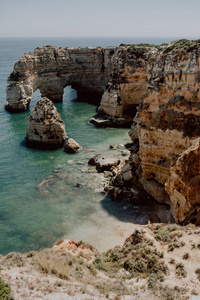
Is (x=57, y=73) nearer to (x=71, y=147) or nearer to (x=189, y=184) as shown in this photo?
(x=71, y=147)

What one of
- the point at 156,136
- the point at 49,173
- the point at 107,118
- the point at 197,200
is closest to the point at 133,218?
the point at 156,136

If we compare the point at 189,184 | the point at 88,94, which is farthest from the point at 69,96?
the point at 189,184

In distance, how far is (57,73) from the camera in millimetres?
57875

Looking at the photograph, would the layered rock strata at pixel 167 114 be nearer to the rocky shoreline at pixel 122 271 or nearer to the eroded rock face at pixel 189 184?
the eroded rock face at pixel 189 184

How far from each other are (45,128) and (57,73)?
2742cm

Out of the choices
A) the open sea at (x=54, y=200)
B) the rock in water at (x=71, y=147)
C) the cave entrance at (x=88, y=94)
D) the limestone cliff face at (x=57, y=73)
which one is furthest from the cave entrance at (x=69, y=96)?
the rock in water at (x=71, y=147)

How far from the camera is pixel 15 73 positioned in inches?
1960

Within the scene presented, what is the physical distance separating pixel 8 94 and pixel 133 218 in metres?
38.6

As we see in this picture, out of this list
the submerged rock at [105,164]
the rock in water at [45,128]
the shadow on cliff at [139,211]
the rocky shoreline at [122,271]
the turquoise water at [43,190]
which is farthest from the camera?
the rock in water at [45,128]

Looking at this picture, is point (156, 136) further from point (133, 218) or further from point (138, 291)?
point (138, 291)

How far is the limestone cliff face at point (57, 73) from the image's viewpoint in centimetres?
4988

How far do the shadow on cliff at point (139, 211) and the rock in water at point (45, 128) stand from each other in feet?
48.4

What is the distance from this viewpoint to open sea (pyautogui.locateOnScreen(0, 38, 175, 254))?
62.7 feet

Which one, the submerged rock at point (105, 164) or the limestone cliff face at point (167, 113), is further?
the submerged rock at point (105, 164)
